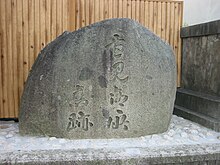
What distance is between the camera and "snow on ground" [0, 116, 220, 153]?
7.96 ft

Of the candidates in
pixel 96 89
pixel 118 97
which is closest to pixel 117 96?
pixel 118 97

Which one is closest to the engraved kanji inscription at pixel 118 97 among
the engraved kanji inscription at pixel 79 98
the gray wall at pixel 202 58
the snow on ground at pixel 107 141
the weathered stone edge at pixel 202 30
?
the engraved kanji inscription at pixel 79 98

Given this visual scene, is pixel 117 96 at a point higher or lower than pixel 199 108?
higher

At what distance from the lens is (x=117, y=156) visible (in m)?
2.16

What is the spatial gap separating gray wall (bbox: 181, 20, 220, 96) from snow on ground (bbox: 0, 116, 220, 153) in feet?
2.92

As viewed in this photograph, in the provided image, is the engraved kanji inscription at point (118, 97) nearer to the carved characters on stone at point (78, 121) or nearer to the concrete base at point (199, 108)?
the carved characters on stone at point (78, 121)

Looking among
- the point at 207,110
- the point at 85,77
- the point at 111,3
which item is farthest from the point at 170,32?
the point at 85,77

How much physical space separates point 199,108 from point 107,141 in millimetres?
1610

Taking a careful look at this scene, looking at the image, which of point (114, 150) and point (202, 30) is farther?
point (202, 30)

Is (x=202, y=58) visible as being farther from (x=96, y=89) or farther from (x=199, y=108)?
(x=96, y=89)

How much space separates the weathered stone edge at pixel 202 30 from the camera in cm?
352

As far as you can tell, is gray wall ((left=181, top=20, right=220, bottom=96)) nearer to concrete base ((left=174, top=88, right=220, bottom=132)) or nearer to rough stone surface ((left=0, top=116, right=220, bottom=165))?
concrete base ((left=174, top=88, right=220, bottom=132))

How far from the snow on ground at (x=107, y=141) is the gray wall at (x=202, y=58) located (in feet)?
2.92

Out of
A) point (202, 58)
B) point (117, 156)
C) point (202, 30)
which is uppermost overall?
point (202, 30)
